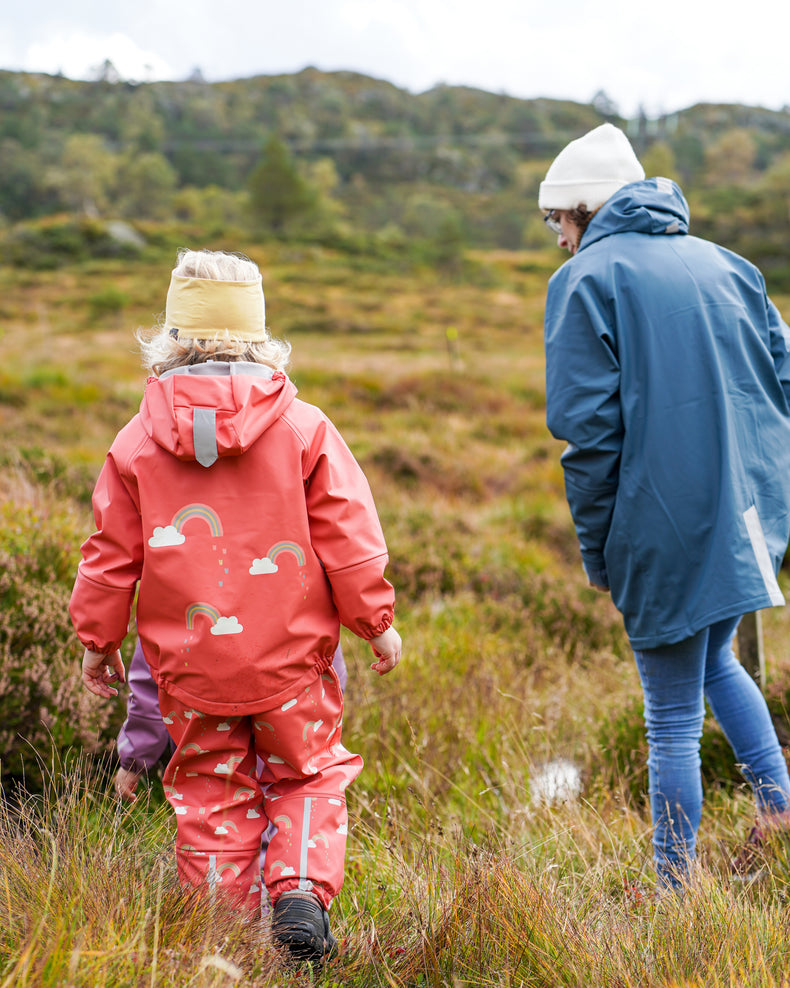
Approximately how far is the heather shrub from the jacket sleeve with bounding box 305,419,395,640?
92 centimetres

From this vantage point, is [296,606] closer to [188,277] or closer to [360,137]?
[188,277]

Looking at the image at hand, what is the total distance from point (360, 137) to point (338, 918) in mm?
113604

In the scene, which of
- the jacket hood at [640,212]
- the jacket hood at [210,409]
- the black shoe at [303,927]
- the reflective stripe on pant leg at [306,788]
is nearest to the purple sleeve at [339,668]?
the reflective stripe on pant leg at [306,788]

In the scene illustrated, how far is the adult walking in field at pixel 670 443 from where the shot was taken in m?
2.00

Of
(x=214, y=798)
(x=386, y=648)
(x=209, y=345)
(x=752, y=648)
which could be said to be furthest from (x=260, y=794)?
(x=752, y=648)

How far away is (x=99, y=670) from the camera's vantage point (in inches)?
75.4

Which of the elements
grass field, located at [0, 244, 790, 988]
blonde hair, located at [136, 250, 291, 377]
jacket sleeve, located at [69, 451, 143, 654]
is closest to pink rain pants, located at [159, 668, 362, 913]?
grass field, located at [0, 244, 790, 988]

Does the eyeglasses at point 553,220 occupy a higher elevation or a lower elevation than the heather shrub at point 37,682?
higher

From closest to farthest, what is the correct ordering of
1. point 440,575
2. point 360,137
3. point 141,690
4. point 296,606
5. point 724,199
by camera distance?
point 296,606 < point 141,690 < point 440,575 < point 724,199 < point 360,137

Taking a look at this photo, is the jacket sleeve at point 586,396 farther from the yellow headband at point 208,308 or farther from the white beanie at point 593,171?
the yellow headband at point 208,308

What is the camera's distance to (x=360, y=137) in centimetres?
10500

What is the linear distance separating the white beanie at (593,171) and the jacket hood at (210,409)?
1.05 m

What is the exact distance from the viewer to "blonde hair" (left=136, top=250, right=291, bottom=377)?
6.04 feet

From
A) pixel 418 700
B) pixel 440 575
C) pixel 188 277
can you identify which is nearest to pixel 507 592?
pixel 440 575
